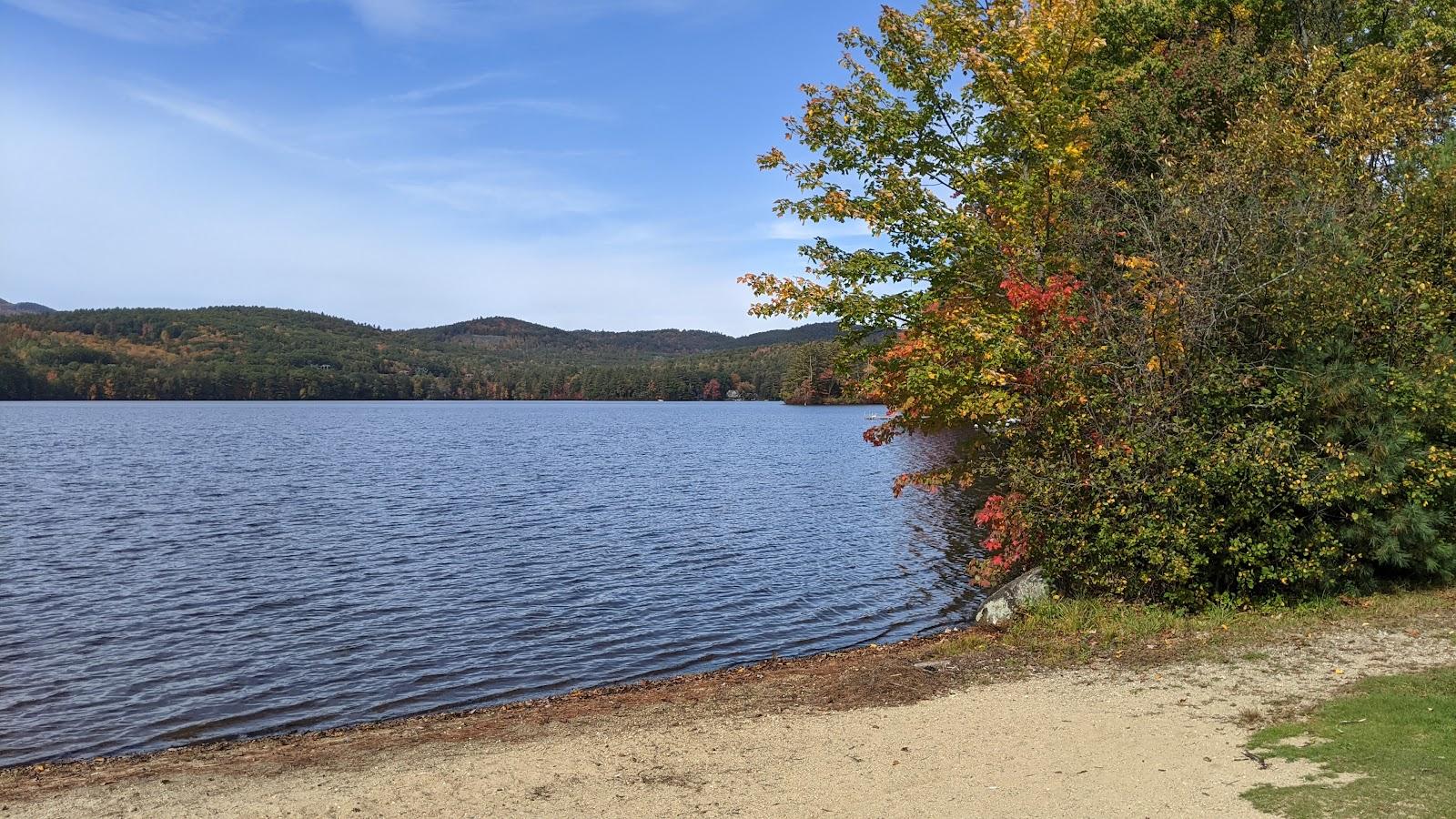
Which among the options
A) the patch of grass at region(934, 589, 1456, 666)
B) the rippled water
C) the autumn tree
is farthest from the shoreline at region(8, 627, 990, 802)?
the autumn tree

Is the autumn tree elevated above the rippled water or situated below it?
above

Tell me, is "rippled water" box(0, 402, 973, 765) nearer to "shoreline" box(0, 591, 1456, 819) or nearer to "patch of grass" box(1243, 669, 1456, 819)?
"shoreline" box(0, 591, 1456, 819)

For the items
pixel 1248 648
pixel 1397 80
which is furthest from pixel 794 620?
pixel 1397 80

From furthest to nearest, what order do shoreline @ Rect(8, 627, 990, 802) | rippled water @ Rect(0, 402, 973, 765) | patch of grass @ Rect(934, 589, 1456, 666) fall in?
1. rippled water @ Rect(0, 402, 973, 765)
2. patch of grass @ Rect(934, 589, 1456, 666)
3. shoreline @ Rect(8, 627, 990, 802)

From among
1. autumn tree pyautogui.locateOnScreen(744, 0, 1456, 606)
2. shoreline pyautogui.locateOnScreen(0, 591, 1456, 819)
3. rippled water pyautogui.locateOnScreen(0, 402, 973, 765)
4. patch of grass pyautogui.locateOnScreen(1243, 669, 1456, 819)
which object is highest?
autumn tree pyautogui.locateOnScreen(744, 0, 1456, 606)

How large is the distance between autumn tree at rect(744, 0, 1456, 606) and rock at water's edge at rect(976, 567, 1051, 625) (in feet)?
1.68

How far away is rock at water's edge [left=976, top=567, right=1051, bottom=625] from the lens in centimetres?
1557

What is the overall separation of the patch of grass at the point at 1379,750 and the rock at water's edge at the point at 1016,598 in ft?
18.6

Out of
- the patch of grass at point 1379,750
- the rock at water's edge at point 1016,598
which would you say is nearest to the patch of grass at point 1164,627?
the rock at water's edge at point 1016,598

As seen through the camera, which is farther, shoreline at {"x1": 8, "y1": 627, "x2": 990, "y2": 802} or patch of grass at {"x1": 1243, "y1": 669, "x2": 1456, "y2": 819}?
shoreline at {"x1": 8, "y1": 627, "x2": 990, "y2": 802}

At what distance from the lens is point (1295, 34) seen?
81.4 ft

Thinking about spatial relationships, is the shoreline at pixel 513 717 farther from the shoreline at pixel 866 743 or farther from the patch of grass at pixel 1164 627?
the patch of grass at pixel 1164 627

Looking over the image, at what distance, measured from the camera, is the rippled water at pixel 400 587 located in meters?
15.2

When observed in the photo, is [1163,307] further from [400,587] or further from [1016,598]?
[400,587]
